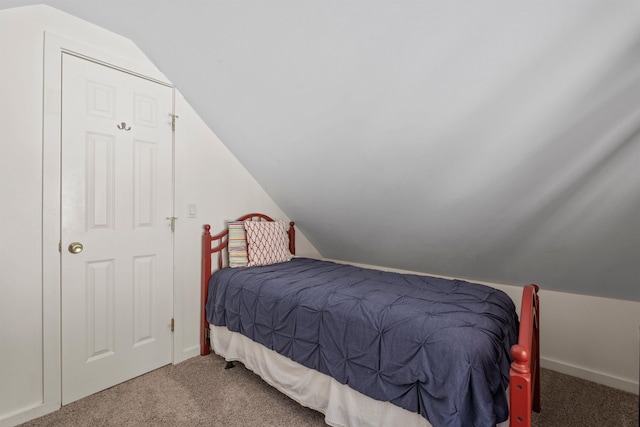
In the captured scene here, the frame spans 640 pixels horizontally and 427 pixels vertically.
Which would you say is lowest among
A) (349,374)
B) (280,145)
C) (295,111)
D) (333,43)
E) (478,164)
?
(349,374)

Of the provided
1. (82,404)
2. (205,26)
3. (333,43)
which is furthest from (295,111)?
(82,404)

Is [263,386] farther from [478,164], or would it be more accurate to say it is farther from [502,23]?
[502,23]

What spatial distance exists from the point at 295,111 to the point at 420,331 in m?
1.56

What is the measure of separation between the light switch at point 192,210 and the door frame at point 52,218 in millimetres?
802

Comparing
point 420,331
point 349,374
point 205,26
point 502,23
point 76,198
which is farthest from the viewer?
point 76,198

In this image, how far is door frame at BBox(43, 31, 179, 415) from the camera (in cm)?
176

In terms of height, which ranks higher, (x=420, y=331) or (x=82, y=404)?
(x=420, y=331)

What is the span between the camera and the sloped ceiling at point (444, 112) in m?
1.27

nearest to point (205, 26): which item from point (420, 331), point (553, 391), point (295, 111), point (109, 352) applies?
point (295, 111)

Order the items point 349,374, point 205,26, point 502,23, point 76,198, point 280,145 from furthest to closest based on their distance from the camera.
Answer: point 280,145 → point 76,198 → point 205,26 → point 349,374 → point 502,23

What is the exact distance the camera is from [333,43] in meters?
1.56

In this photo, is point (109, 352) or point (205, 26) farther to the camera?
point (109, 352)

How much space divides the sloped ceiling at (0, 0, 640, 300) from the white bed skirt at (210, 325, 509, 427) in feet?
4.34

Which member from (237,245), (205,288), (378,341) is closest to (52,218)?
(205,288)
